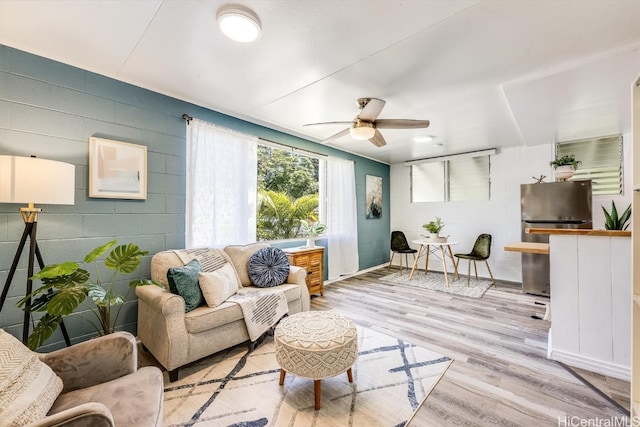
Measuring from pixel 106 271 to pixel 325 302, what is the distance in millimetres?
2486

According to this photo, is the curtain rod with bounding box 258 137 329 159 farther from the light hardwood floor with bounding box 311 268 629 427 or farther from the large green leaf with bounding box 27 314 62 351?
the large green leaf with bounding box 27 314 62 351

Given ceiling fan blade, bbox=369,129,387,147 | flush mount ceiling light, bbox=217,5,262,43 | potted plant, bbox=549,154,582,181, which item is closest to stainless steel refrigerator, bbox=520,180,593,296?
potted plant, bbox=549,154,582,181

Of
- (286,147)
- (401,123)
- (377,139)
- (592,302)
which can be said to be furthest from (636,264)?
(286,147)

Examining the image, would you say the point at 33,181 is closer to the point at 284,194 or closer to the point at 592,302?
the point at 284,194

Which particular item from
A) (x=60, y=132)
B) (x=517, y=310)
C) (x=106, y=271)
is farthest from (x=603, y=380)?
(x=60, y=132)

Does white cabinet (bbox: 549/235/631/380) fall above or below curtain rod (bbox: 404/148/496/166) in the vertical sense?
below

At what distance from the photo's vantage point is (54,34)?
6.00 ft

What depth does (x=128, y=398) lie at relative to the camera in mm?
1157

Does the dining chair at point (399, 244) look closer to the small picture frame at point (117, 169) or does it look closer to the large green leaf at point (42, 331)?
the small picture frame at point (117, 169)

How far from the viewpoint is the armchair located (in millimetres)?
895

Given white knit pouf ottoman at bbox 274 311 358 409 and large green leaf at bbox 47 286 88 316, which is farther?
white knit pouf ottoman at bbox 274 311 358 409

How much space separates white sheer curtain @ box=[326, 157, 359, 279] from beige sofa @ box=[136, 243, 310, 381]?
2554 mm

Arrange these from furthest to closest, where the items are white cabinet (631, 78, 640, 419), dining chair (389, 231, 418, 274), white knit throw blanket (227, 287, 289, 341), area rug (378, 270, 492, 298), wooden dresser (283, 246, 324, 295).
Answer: dining chair (389, 231, 418, 274) → area rug (378, 270, 492, 298) → wooden dresser (283, 246, 324, 295) → white knit throw blanket (227, 287, 289, 341) → white cabinet (631, 78, 640, 419)

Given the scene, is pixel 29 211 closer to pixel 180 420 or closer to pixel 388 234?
pixel 180 420
